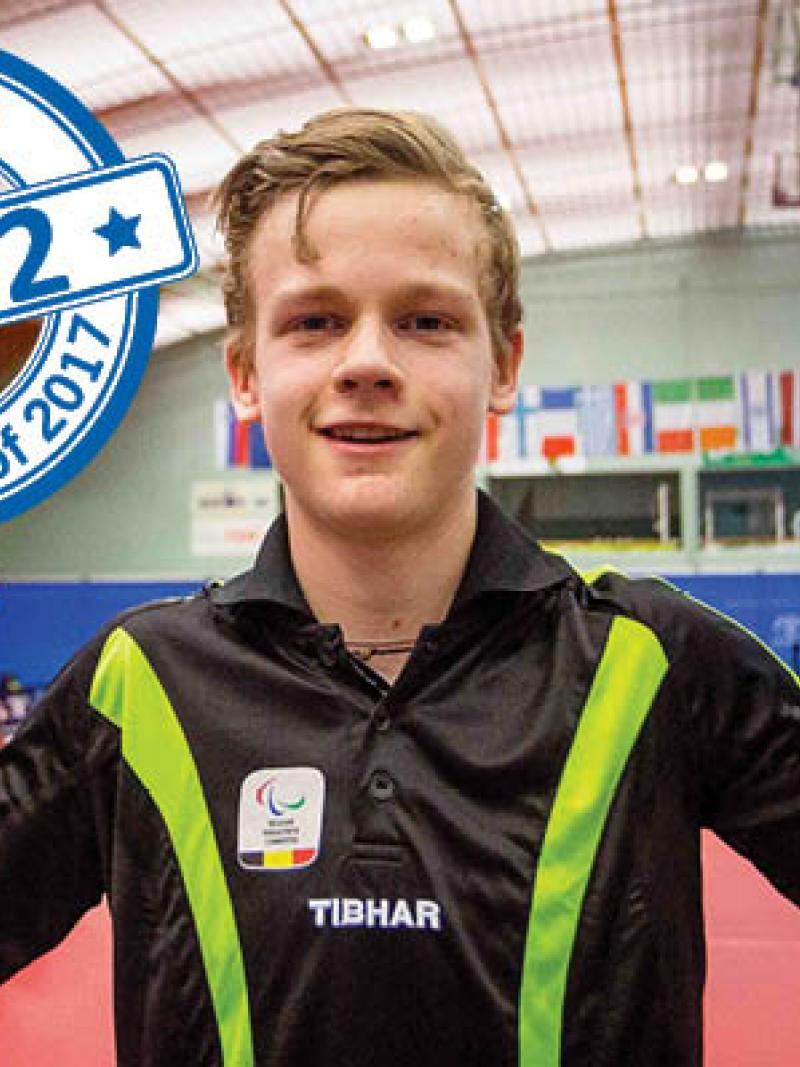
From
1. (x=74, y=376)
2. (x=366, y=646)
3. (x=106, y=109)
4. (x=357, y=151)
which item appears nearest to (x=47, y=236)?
(x=74, y=376)

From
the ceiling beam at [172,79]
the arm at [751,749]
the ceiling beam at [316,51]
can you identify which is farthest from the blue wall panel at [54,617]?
the arm at [751,749]

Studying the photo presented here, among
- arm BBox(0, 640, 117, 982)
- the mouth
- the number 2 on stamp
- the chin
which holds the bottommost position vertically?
arm BBox(0, 640, 117, 982)

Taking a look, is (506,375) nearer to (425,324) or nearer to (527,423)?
(425,324)

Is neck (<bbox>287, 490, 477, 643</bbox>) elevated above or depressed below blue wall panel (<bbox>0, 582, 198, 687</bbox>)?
above

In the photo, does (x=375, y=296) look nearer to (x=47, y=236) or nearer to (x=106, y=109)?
(x=47, y=236)

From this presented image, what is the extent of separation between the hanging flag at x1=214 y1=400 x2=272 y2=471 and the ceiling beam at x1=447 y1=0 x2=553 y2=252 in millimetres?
1355

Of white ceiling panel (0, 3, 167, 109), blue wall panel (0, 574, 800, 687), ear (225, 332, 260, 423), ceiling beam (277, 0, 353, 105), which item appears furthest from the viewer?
blue wall panel (0, 574, 800, 687)

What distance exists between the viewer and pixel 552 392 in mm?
4793

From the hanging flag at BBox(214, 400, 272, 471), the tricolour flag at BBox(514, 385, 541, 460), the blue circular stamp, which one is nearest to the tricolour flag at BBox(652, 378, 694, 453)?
the tricolour flag at BBox(514, 385, 541, 460)

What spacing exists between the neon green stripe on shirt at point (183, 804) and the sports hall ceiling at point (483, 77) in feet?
5.14

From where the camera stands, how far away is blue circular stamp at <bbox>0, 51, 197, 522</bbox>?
3.45 feet

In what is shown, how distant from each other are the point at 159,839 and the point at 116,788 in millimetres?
46

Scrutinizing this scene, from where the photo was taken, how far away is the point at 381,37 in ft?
11.0

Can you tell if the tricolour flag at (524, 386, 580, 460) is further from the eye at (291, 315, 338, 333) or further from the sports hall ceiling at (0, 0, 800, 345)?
the eye at (291, 315, 338, 333)
